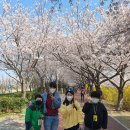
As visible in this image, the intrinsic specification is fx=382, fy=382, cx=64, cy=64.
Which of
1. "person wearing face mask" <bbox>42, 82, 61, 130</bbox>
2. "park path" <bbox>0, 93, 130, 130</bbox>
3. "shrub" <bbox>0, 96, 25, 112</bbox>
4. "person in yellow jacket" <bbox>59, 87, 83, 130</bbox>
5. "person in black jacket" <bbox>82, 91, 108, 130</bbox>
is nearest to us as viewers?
"person in black jacket" <bbox>82, 91, 108, 130</bbox>

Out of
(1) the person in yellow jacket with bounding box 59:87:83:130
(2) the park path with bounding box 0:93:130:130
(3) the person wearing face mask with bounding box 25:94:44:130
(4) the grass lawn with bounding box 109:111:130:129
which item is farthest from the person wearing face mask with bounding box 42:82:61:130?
(4) the grass lawn with bounding box 109:111:130:129

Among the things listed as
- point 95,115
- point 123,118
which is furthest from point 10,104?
point 95,115

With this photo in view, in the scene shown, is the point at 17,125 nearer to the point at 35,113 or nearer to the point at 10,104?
the point at 10,104

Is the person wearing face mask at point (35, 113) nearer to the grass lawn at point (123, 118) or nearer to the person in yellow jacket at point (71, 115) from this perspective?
the person in yellow jacket at point (71, 115)

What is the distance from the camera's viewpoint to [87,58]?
79.5 ft

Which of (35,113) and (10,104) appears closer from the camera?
(35,113)

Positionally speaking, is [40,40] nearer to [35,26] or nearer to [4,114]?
[35,26]

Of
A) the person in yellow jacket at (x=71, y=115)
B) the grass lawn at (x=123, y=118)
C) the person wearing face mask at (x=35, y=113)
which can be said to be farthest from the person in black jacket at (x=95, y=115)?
the grass lawn at (x=123, y=118)

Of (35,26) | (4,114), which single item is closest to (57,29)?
(35,26)

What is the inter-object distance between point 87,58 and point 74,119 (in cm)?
1587

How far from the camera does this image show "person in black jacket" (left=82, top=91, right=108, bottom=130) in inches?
310

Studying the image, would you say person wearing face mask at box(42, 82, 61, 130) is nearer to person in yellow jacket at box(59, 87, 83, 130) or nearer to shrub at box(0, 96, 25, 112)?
person in yellow jacket at box(59, 87, 83, 130)

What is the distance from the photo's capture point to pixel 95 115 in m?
7.86

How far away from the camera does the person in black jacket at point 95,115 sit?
7.88 meters
